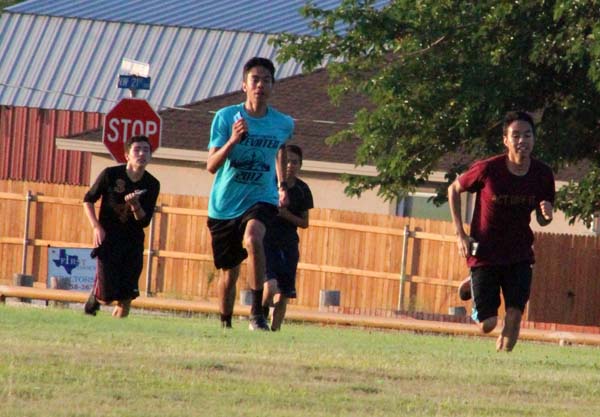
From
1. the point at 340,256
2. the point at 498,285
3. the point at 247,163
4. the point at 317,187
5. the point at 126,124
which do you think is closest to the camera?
the point at 498,285

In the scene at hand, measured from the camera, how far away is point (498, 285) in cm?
1234

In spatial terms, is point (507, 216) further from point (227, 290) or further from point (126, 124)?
point (126, 124)

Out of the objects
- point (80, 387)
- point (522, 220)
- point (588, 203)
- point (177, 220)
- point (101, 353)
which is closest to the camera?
point (80, 387)

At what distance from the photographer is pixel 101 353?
9836mm

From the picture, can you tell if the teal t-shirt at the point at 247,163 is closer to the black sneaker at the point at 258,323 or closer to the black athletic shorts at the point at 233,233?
the black athletic shorts at the point at 233,233

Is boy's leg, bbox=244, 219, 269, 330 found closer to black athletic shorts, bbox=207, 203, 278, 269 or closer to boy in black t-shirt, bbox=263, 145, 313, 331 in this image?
black athletic shorts, bbox=207, 203, 278, 269

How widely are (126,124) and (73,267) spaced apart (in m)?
4.74

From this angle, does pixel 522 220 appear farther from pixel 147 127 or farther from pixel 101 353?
pixel 147 127

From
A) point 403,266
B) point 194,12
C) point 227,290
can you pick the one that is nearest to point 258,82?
point 227,290

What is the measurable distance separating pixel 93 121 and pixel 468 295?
27.9 metres

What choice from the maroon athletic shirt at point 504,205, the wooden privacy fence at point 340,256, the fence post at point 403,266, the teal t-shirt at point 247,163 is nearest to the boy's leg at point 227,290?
the teal t-shirt at point 247,163

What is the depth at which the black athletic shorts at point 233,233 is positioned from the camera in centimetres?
1280

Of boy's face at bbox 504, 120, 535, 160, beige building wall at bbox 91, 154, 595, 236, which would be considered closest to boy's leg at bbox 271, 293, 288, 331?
boy's face at bbox 504, 120, 535, 160

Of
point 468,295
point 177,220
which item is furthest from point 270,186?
point 177,220
